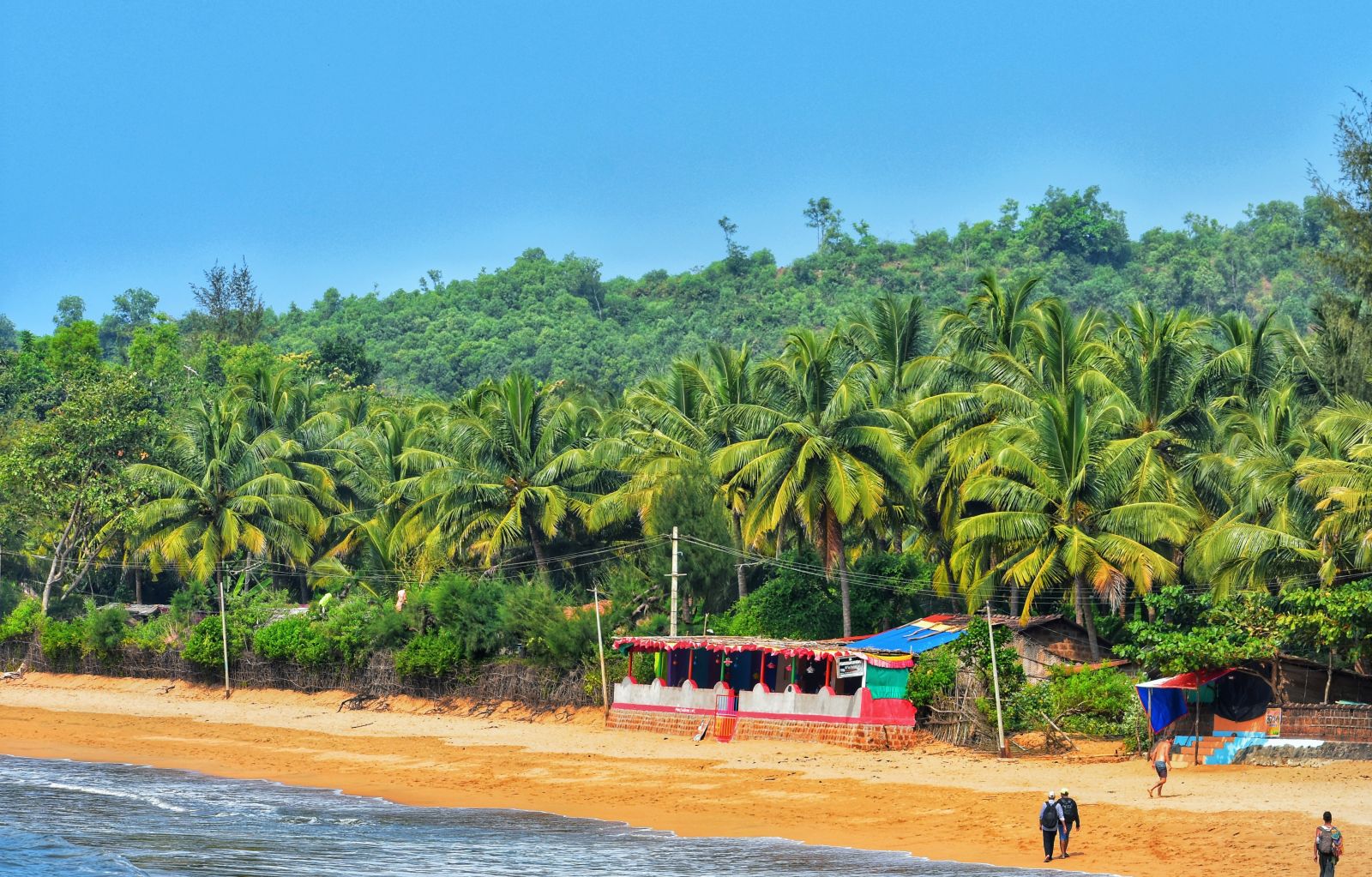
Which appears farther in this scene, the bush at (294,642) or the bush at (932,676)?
the bush at (294,642)

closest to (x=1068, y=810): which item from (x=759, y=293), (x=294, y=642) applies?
(x=294, y=642)

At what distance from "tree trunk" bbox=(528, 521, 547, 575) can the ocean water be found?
653 inches

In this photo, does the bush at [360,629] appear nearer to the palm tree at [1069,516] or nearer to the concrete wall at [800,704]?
the concrete wall at [800,704]

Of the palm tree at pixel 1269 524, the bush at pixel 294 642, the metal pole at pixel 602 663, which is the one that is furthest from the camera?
the bush at pixel 294 642

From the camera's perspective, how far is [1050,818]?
870 inches

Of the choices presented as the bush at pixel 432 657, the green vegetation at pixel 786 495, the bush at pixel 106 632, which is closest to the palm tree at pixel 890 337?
the green vegetation at pixel 786 495

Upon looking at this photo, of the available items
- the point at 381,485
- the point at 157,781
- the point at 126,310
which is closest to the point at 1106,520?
the point at 157,781

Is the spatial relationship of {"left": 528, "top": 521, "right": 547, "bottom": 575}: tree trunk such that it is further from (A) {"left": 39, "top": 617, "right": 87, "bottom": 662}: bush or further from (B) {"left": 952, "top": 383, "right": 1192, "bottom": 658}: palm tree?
(A) {"left": 39, "top": 617, "right": 87, "bottom": 662}: bush

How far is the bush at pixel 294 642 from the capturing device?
48.2 metres

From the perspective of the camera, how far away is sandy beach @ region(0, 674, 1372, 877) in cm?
2331

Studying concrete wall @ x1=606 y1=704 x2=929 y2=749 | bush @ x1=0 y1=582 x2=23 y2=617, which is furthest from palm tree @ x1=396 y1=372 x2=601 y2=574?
bush @ x1=0 y1=582 x2=23 y2=617

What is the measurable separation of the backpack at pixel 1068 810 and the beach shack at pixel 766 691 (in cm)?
1118

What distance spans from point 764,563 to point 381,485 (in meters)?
16.8

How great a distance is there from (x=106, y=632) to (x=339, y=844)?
32606 mm
